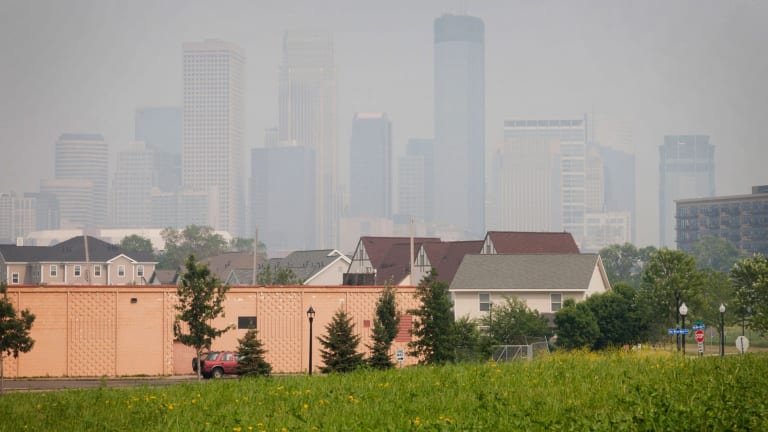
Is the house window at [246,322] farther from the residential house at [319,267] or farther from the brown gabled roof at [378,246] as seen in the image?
the residential house at [319,267]

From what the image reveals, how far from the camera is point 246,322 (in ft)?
177

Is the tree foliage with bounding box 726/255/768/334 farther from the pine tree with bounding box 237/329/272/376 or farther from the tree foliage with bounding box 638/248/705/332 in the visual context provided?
the pine tree with bounding box 237/329/272/376

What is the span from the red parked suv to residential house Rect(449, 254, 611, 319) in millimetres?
25715

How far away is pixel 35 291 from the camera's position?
5091cm

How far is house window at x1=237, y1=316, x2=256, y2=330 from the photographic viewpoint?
177 ft

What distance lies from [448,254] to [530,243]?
932cm

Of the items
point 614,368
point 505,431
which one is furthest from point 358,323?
point 505,431

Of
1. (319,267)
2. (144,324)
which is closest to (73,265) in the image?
(319,267)

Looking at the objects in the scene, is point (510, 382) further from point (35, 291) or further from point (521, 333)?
point (521, 333)

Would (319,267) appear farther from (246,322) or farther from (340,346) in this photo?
(340,346)

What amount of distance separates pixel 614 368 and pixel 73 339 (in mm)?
32792

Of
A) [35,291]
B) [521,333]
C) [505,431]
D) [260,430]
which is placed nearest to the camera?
[505,431]

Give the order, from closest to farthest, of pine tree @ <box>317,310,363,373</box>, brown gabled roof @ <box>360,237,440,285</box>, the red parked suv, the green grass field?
the green grass field
pine tree @ <box>317,310,363,373</box>
the red parked suv
brown gabled roof @ <box>360,237,440,285</box>

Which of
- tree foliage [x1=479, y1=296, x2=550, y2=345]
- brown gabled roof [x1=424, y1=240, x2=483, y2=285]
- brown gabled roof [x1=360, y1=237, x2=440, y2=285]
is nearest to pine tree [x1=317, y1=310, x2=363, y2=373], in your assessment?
tree foliage [x1=479, y1=296, x2=550, y2=345]
